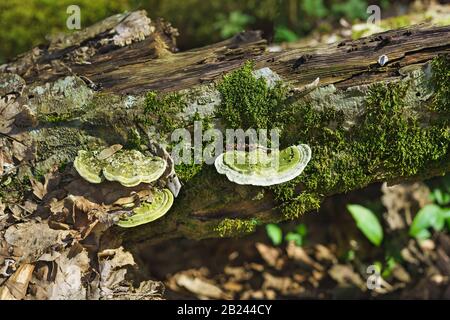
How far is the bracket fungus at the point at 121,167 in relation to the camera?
3293 mm

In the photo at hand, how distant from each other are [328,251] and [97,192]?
3.79 metres

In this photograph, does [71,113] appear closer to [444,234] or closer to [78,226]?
[78,226]

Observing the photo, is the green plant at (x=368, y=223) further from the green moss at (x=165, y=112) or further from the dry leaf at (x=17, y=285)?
the dry leaf at (x=17, y=285)

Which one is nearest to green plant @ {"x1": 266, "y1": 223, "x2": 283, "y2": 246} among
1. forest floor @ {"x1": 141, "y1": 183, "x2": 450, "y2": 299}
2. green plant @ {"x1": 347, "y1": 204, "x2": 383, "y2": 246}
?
forest floor @ {"x1": 141, "y1": 183, "x2": 450, "y2": 299}

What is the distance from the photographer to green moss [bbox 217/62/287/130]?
3.56 metres

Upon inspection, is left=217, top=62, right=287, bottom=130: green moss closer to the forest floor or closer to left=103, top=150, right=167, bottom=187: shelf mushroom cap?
left=103, top=150, right=167, bottom=187: shelf mushroom cap

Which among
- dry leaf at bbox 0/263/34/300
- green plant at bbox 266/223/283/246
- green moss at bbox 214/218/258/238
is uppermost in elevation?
dry leaf at bbox 0/263/34/300

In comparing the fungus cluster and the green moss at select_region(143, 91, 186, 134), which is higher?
the green moss at select_region(143, 91, 186, 134)

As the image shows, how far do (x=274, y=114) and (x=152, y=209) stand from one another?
3.82 ft

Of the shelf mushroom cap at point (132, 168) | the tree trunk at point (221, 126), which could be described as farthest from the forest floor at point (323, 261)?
the shelf mushroom cap at point (132, 168)

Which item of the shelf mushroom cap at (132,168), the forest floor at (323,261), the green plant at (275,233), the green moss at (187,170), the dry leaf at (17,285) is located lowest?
the forest floor at (323,261)

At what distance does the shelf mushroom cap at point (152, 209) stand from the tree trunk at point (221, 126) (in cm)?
19

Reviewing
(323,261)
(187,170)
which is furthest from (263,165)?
(323,261)
